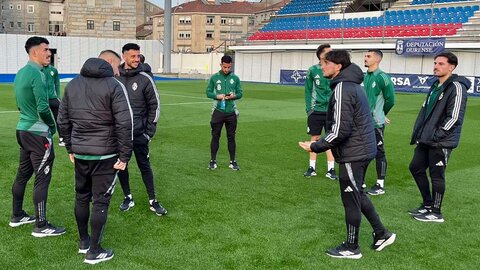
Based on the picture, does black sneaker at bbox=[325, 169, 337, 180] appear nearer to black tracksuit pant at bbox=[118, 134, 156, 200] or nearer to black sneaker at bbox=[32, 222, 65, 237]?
black tracksuit pant at bbox=[118, 134, 156, 200]

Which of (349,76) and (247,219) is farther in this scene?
(247,219)

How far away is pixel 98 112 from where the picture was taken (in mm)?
4383

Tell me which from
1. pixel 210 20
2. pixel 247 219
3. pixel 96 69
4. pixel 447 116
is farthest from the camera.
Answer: pixel 210 20

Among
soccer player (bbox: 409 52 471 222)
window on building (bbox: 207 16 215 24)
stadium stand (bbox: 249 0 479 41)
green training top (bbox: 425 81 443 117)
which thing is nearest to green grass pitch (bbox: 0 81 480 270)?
soccer player (bbox: 409 52 471 222)

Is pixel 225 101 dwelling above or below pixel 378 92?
below

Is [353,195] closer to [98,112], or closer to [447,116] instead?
[447,116]

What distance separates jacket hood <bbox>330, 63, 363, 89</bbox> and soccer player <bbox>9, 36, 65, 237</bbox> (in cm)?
290


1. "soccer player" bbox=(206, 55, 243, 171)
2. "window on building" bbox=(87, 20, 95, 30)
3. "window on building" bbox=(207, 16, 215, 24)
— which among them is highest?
"window on building" bbox=(207, 16, 215, 24)

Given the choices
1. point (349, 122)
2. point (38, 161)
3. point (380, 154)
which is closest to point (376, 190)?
point (380, 154)

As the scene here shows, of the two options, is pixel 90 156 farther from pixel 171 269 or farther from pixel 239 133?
pixel 239 133

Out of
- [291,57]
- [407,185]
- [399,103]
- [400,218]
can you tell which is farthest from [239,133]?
[291,57]

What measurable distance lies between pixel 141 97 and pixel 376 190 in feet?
11.9

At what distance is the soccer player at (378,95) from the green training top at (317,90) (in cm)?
76

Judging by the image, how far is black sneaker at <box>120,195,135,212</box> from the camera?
6284 millimetres
